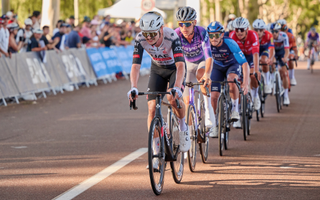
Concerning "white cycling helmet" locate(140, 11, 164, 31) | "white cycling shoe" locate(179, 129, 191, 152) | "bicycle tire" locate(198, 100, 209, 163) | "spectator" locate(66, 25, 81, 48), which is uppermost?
"white cycling helmet" locate(140, 11, 164, 31)

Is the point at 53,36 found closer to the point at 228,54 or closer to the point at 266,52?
the point at 266,52

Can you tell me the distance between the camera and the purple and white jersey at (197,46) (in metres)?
7.96

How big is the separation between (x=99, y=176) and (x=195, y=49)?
2527 mm

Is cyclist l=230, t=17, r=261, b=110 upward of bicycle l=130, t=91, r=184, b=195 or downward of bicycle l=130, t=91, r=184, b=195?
upward

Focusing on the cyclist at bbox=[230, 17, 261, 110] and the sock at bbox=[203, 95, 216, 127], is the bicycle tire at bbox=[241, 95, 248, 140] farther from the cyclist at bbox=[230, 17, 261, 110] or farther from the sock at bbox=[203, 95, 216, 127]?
the sock at bbox=[203, 95, 216, 127]

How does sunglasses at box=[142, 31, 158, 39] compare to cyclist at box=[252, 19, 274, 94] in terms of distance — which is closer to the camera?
sunglasses at box=[142, 31, 158, 39]

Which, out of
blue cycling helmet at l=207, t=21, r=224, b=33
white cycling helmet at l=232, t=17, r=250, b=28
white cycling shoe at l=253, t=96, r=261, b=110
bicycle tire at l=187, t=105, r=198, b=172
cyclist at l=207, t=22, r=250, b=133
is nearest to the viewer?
bicycle tire at l=187, t=105, r=198, b=172

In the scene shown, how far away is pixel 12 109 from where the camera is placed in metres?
13.8

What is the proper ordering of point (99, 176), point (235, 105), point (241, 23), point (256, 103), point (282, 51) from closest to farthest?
1. point (99, 176)
2. point (235, 105)
3. point (241, 23)
4. point (256, 103)
5. point (282, 51)

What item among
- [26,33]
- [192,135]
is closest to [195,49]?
[192,135]

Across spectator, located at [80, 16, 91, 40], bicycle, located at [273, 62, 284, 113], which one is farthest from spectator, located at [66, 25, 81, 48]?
bicycle, located at [273, 62, 284, 113]

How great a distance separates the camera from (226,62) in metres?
9.48

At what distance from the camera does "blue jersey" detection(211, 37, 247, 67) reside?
9.08 m

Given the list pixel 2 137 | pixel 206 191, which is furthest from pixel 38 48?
pixel 206 191
